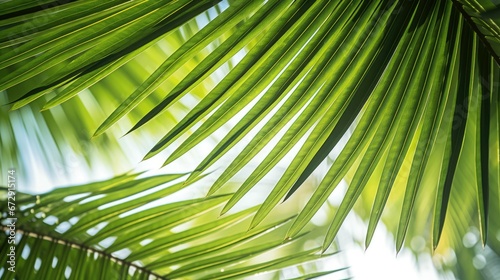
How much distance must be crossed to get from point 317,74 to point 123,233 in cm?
45

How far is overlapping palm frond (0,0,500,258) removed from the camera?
432 millimetres

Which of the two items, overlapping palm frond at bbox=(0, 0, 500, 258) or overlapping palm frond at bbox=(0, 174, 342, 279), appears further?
overlapping palm frond at bbox=(0, 174, 342, 279)

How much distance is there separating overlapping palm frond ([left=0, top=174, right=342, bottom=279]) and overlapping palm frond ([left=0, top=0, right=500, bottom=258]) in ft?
1.00

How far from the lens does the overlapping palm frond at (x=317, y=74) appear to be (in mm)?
432

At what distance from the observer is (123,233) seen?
788 millimetres

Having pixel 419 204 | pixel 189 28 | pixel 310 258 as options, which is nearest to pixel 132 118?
pixel 189 28

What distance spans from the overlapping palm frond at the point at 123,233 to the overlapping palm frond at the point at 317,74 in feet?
1.00

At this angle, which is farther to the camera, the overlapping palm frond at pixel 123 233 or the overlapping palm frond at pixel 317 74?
the overlapping palm frond at pixel 123 233

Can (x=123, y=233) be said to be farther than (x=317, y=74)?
Yes

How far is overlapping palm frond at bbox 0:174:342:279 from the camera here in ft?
2.52

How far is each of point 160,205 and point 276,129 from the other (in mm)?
372

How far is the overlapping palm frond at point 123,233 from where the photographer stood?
2.52ft

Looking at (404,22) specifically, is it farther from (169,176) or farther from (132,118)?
(132,118)

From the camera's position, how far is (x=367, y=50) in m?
0.47
